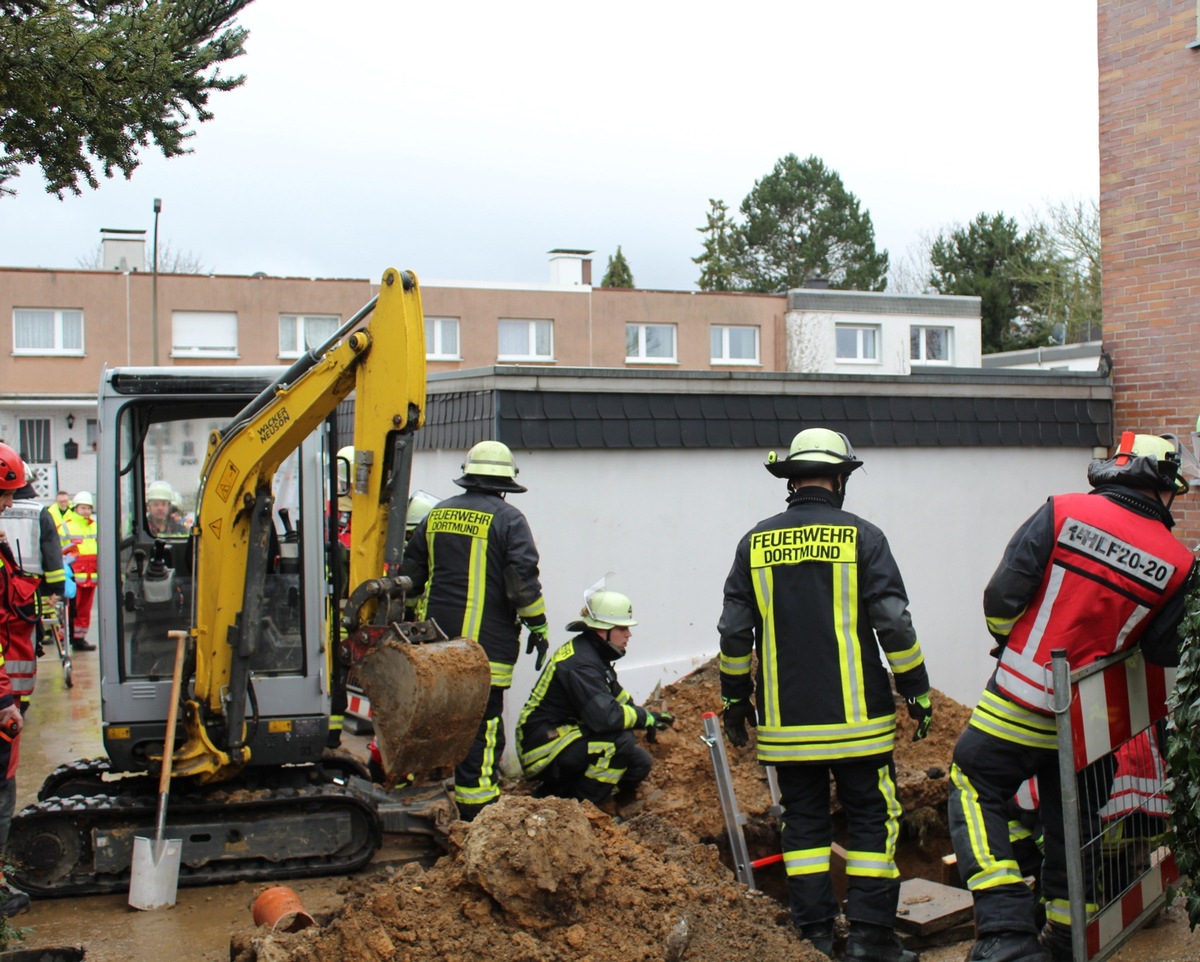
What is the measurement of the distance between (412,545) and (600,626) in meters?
1.24

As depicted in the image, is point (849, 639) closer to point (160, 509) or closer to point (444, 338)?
point (160, 509)

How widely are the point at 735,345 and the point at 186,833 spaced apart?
32.7 meters

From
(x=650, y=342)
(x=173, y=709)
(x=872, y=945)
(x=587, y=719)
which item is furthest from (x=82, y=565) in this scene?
(x=650, y=342)

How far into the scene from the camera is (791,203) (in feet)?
173

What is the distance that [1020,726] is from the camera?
4.51 m

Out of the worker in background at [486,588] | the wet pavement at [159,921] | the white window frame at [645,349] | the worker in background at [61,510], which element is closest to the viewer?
the wet pavement at [159,921]

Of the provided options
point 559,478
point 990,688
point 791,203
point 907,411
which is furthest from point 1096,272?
point 990,688

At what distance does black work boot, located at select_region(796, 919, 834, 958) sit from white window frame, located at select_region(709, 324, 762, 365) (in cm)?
3279

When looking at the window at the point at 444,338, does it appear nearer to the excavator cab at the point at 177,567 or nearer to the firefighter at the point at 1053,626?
the excavator cab at the point at 177,567

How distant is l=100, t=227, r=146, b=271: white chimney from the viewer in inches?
1278

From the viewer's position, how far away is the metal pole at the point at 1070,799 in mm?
3996

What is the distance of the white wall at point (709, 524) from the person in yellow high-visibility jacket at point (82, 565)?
6055mm

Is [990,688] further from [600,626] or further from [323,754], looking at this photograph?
[323,754]

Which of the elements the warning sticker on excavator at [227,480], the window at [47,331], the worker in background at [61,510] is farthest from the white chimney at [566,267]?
the warning sticker on excavator at [227,480]
